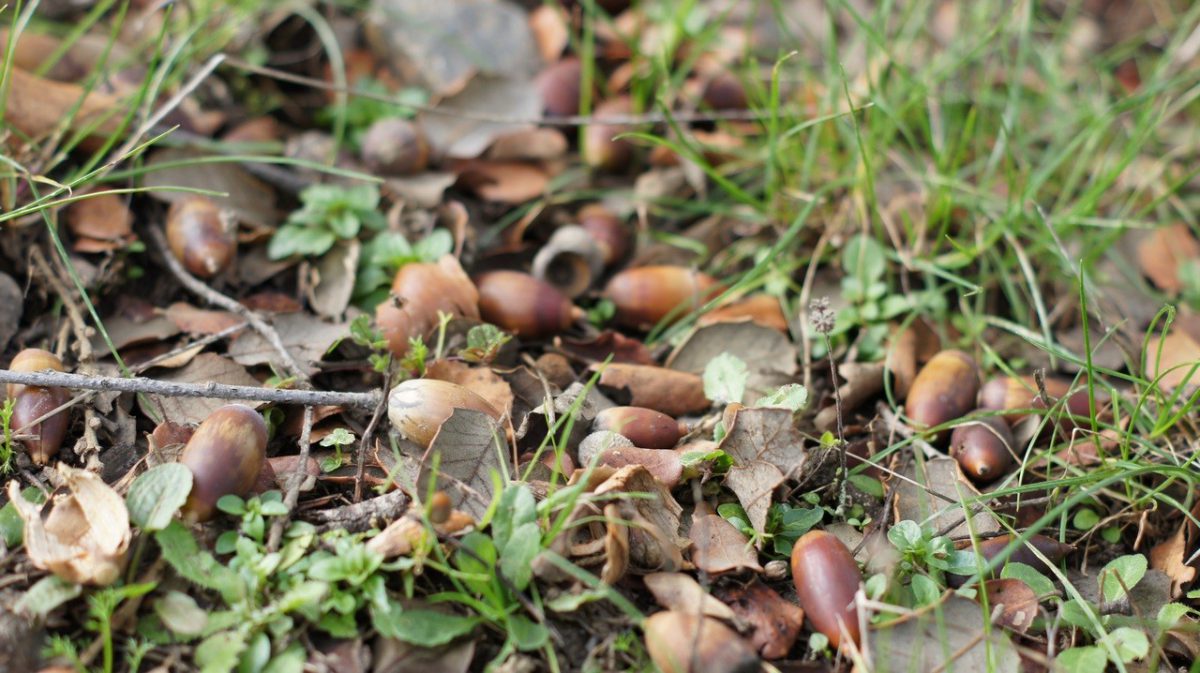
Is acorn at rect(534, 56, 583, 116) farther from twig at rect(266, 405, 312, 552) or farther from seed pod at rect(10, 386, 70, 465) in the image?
seed pod at rect(10, 386, 70, 465)

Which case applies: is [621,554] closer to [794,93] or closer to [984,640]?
[984,640]

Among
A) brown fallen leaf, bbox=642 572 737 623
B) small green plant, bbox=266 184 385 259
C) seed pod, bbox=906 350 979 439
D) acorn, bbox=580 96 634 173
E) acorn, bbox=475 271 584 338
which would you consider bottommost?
brown fallen leaf, bbox=642 572 737 623

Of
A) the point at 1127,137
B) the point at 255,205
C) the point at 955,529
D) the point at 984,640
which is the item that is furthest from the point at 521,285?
the point at 1127,137

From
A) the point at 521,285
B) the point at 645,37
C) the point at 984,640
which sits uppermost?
the point at 645,37

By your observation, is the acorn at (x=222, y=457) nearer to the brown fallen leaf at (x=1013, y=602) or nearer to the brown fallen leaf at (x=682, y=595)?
the brown fallen leaf at (x=682, y=595)

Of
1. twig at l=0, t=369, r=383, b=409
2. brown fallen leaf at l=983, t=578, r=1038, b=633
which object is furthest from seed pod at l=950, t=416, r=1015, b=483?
twig at l=0, t=369, r=383, b=409
